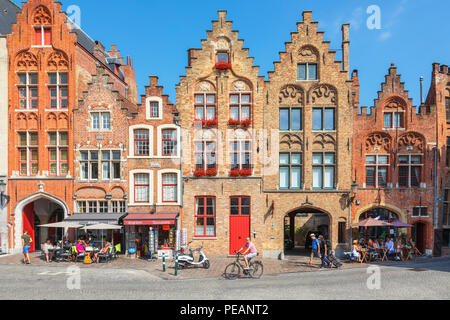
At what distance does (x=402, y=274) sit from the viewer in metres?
14.5

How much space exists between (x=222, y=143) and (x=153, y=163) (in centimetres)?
466

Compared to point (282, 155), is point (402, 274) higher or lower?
lower

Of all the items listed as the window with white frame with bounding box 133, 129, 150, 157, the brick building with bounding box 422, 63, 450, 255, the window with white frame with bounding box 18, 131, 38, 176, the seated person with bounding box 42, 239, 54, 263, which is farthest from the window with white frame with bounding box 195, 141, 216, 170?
the brick building with bounding box 422, 63, 450, 255

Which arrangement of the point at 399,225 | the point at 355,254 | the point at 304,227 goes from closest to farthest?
1. the point at 355,254
2. the point at 399,225
3. the point at 304,227

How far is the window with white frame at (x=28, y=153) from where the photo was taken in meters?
20.5

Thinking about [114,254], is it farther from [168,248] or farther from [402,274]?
[402,274]

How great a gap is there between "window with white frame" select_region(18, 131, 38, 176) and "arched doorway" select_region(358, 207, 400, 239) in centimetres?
2215

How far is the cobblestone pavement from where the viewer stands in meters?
15.0

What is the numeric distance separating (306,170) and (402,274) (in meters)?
7.98

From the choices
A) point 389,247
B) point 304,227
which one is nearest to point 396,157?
point 389,247

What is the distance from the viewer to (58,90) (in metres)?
20.7

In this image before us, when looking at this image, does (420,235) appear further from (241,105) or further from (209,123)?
(209,123)
